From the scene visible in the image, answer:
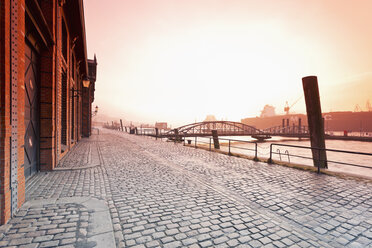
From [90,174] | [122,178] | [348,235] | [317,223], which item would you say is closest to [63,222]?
[122,178]

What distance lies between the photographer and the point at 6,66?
10.3 feet

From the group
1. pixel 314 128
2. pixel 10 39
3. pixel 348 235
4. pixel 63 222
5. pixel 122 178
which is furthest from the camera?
pixel 314 128

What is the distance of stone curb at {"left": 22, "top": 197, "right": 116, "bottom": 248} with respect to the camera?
2611 millimetres

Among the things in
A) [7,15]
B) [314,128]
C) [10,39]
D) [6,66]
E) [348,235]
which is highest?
[7,15]

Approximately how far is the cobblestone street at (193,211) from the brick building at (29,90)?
0.61m

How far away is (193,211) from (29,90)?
5903 mm

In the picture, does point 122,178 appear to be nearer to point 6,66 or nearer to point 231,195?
point 231,195

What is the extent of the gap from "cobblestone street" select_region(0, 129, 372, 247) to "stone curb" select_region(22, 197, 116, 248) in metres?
0.02

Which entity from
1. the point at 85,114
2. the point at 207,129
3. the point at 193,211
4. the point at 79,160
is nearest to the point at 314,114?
the point at 193,211

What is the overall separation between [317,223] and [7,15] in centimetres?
646

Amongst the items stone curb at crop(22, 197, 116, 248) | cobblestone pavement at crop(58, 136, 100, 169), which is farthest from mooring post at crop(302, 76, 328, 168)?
cobblestone pavement at crop(58, 136, 100, 169)

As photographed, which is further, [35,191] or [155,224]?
[35,191]

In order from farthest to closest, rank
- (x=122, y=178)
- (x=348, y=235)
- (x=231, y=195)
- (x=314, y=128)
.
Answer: (x=314, y=128), (x=122, y=178), (x=231, y=195), (x=348, y=235)

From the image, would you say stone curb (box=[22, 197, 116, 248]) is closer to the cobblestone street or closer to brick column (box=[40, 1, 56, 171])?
the cobblestone street
